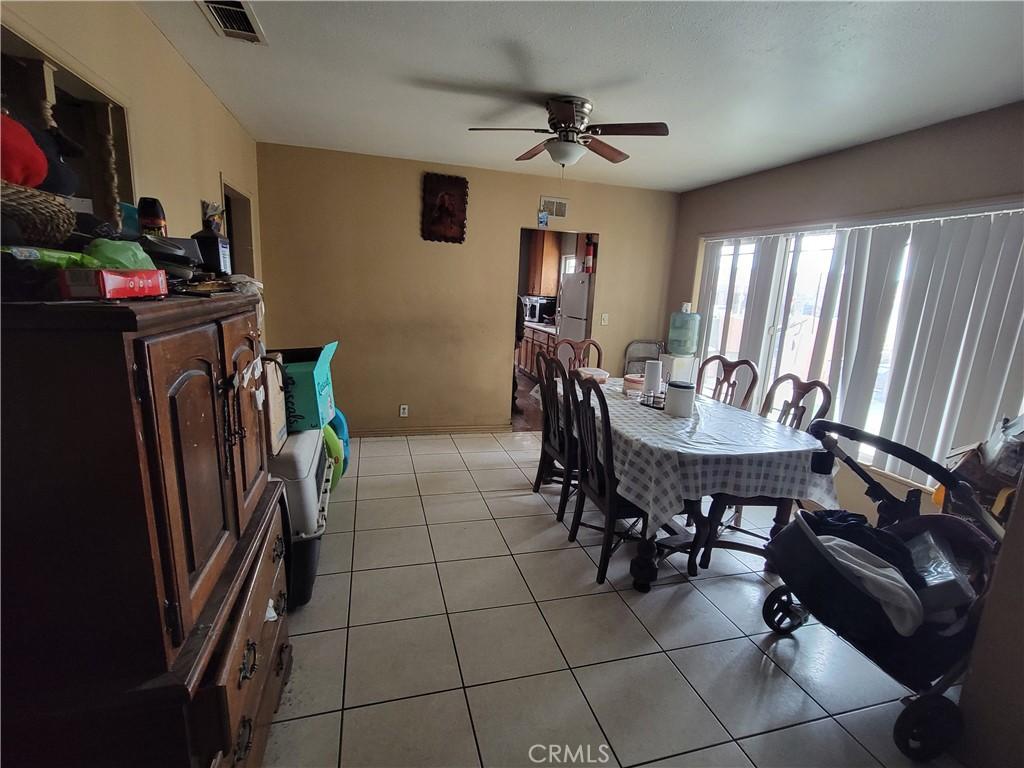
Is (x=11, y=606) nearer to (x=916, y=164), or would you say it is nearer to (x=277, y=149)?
(x=277, y=149)

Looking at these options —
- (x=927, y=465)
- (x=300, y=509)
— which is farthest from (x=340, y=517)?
(x=927, y=465)

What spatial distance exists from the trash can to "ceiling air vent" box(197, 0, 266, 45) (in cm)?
169

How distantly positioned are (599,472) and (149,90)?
2565 millimetres

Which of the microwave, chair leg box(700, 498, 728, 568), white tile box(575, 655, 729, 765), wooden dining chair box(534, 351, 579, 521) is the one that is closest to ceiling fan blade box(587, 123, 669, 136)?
wooden dining chair box(534, 351, 579, 521)

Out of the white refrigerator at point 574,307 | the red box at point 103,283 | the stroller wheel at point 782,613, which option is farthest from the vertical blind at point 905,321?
the red box at point 103,283

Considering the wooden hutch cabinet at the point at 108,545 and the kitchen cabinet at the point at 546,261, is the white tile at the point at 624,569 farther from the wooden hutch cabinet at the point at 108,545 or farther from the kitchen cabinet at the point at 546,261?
the kitchen cabinet at the point at 546,261

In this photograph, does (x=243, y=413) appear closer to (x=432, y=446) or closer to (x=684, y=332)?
(x=432, y=446)

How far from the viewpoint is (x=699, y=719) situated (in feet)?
5.01

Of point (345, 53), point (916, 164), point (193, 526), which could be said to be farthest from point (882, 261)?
point (193, 526)

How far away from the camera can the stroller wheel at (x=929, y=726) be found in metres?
1.39

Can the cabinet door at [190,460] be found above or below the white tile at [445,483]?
above

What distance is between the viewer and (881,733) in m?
1.52

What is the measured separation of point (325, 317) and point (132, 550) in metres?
3.35

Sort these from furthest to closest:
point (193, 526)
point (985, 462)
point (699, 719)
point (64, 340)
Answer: point (985, 462), point (699, 719), point (193, 526), point (64, 340)
